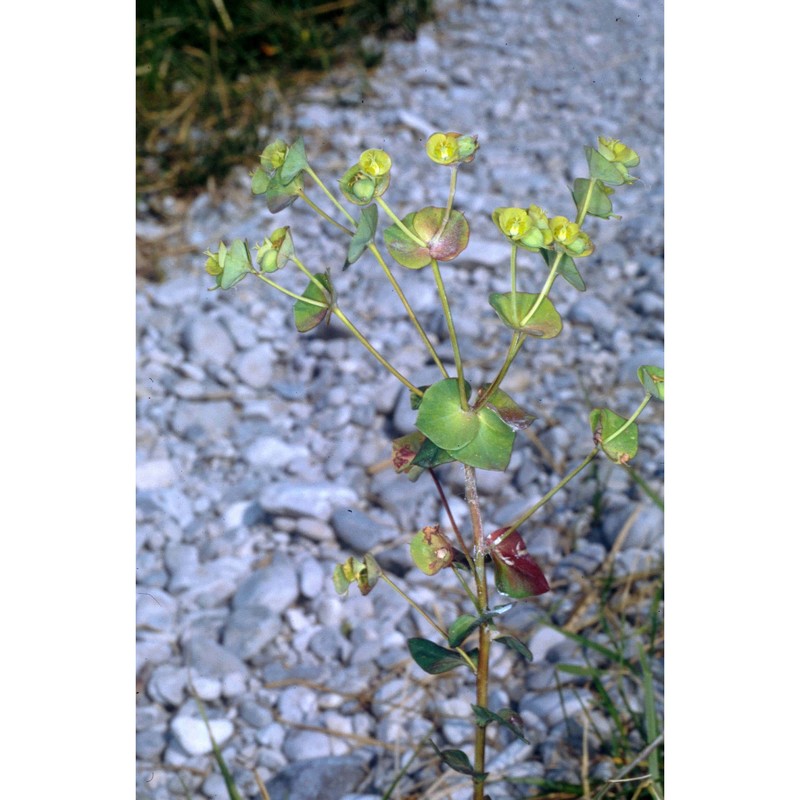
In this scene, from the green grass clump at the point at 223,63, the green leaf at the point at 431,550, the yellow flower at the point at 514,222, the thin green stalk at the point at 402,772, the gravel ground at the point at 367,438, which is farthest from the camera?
the green grass clump at the point at 223,63

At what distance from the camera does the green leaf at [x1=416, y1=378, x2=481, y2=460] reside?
56cm

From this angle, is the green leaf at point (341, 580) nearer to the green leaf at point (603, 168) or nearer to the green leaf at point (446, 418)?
the green leaf at point (446, 418)

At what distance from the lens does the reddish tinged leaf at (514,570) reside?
1.98 ft

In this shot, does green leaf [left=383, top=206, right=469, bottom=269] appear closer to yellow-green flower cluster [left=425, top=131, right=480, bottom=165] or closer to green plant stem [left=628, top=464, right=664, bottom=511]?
yellow-green flower cluster [left=425, top=131, right=480, bottom=165]

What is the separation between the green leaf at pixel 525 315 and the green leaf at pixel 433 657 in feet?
0.68

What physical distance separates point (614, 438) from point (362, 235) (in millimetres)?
200

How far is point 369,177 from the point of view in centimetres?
53

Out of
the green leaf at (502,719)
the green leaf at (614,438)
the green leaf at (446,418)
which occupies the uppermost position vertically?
the green leaf at (446,418)

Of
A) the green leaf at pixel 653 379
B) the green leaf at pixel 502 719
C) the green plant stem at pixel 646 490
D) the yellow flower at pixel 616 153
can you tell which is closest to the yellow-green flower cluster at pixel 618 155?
the yellow flower at pixel 616 153

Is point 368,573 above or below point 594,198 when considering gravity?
below

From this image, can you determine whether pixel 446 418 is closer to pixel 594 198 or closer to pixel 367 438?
pixel 594 198

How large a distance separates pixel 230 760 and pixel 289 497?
38cm

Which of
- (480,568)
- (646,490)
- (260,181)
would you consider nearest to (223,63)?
(646,490)

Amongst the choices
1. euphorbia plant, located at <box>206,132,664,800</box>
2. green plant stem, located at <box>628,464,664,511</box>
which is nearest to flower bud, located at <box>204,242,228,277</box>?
euphorbia plant, located at <box>206,132,664,800</box>
